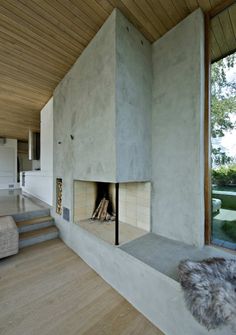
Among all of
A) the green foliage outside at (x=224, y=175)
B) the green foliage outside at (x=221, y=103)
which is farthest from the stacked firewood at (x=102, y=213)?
the green foliage outside at (x=221, y=103)

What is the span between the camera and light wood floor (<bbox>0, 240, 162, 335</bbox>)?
4.61 feet

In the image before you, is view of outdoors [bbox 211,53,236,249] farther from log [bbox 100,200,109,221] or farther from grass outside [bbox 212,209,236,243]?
log [bbox 100,200,109,221]

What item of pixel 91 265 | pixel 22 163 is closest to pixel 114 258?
pixel 91 265

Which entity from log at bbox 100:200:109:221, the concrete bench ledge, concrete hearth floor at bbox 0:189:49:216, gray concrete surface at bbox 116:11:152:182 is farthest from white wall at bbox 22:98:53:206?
gray concrete surface at bbox 116:11:152:182

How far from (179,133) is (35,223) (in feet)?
10.4

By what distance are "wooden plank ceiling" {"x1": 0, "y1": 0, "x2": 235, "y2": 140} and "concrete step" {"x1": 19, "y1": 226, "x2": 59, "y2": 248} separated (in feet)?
10.1

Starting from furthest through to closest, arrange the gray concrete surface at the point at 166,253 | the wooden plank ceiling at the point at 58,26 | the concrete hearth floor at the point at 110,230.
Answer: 1. the concrete hearth floor at the point at 110,230
2. the wooden plank ceiling at the point at 58,26
3. the gray concrete surface at the point at 166,253

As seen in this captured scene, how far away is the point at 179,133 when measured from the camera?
2078mm

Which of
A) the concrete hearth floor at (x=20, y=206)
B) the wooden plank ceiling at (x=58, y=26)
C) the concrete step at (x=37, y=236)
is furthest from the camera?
the concrete hearth floor at (x=20, y=206)

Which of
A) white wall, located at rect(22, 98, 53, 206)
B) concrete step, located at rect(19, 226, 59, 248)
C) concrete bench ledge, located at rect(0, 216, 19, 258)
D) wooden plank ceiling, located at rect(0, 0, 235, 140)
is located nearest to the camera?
wooden plank ceiling, located at rect(0, 0, 235, 140)

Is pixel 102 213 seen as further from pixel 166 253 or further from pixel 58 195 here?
pixel 166 253

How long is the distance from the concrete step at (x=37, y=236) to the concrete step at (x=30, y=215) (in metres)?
0.39

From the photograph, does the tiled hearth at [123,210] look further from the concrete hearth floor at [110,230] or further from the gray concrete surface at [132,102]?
the gray concrete surface at [132,102]

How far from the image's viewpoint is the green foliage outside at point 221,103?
Result: 6.18ft
